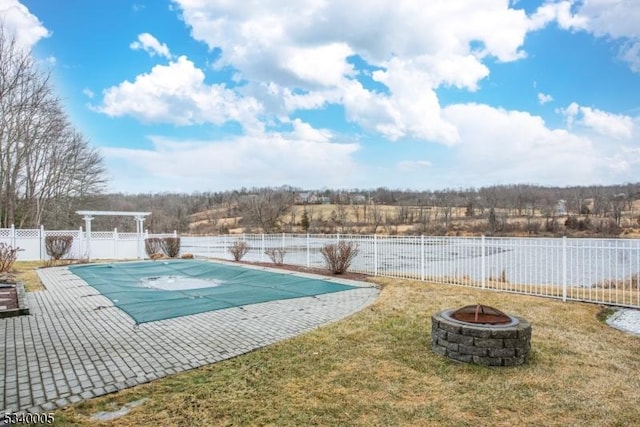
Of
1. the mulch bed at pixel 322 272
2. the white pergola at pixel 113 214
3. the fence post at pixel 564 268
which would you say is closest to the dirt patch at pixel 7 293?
the white pergola at pixel 113 214

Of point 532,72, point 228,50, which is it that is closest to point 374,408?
point 228,50

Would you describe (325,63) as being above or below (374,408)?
above

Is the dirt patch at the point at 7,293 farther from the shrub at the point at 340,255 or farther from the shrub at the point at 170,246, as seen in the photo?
the shrub at the point at 170,246

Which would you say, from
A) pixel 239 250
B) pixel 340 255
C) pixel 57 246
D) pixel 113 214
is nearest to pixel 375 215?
pixel 113 214

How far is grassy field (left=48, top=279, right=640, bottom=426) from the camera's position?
2842 millimetres

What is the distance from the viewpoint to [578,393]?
10.8 ft

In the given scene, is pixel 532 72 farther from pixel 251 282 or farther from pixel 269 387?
pixel 269 387

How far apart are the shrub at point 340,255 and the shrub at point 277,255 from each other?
315cm

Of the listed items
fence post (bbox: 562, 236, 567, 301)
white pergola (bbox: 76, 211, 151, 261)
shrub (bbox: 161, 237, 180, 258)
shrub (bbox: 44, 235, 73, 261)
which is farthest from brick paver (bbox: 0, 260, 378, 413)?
shrub (bbox: 161, 237, 180, 258)

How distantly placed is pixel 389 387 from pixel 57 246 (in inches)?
670

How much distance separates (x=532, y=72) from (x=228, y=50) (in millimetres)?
10694

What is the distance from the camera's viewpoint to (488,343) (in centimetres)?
388

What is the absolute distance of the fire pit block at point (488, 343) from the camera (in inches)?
152

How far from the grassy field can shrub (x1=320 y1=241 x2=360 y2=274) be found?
19.5 feet
